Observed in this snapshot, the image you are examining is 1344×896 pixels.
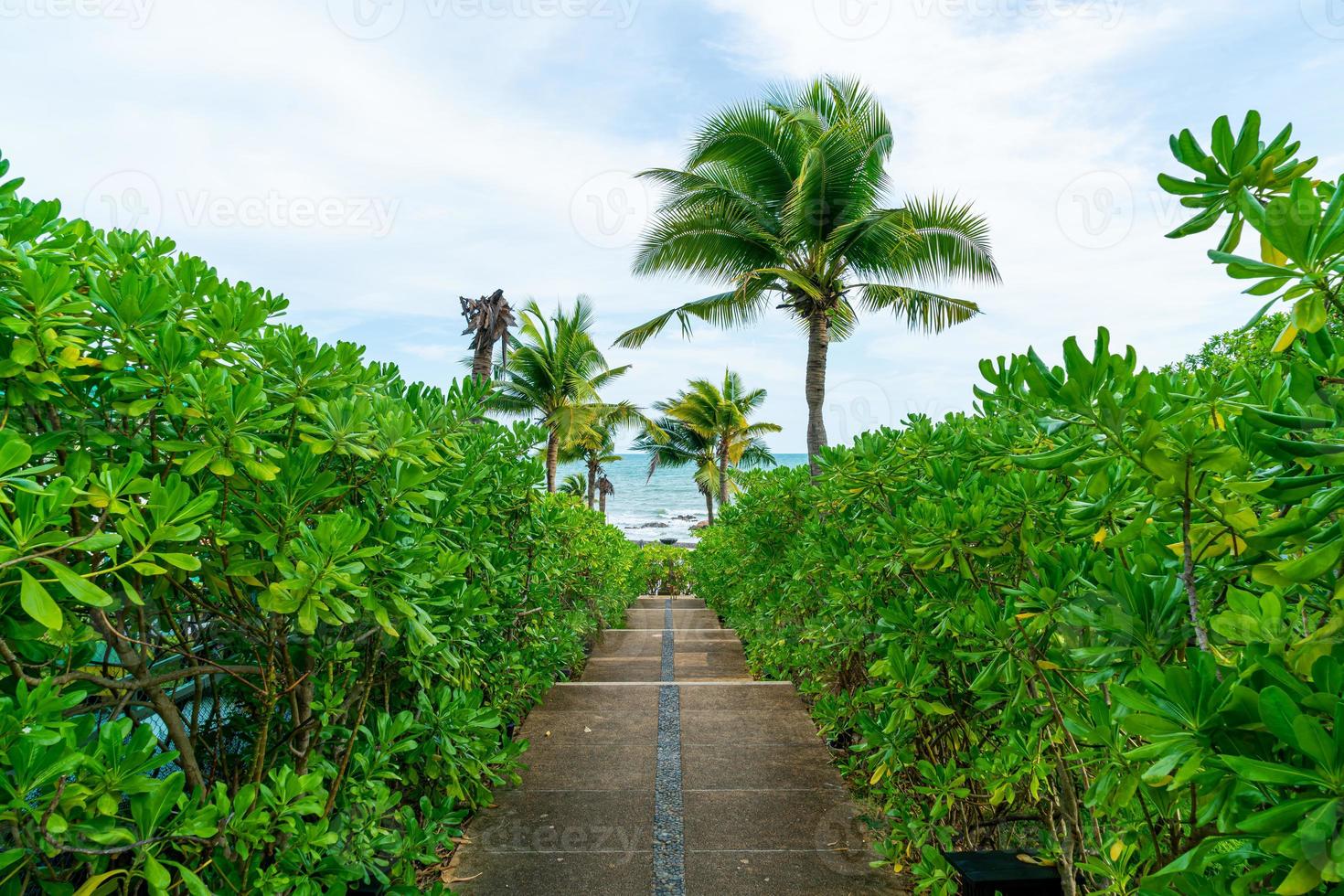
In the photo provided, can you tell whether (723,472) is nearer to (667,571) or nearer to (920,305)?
(667,571)

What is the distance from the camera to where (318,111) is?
19.3ft

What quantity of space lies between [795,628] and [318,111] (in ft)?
21.0

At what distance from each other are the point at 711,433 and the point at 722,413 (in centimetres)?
126

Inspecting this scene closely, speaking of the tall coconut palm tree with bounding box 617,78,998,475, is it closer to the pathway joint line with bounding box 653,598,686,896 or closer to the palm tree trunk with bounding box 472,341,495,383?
the palm tree trunk with bounding box 472,341,495,383

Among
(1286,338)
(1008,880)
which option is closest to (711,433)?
(1008,880)

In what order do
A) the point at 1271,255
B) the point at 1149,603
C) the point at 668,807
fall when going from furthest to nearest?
the point at 668,807, the point at 1149,603, the point at 1271,255

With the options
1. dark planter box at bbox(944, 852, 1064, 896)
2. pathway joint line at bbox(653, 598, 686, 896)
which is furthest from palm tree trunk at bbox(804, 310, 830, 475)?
dark planter box at bbox(944, 852, 1064, 896)

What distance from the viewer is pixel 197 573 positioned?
177 cm

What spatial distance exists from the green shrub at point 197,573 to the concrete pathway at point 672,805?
831 millimetres

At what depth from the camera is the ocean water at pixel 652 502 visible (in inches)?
2368

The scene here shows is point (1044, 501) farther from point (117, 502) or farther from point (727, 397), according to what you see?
point (727, 397)

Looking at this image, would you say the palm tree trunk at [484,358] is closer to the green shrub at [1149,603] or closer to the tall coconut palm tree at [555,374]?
the tall coconut palm tree at [555,374]

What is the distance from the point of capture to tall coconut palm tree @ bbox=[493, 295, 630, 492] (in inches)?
738

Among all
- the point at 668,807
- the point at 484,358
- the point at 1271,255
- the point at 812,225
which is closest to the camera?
the point at 1271,255
